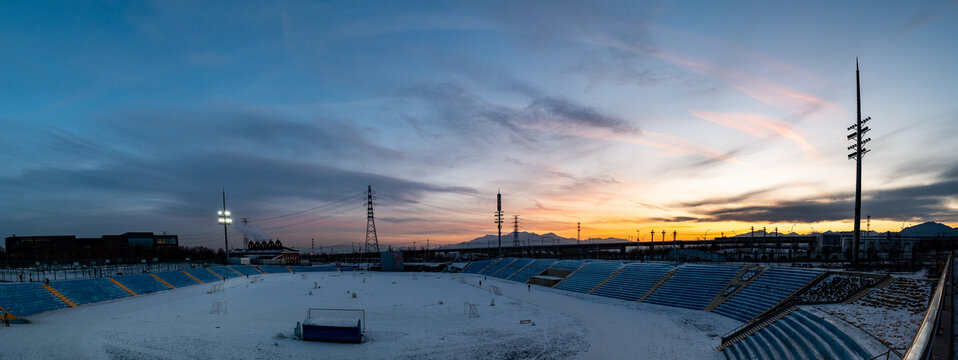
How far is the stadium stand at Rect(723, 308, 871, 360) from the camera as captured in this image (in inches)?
565

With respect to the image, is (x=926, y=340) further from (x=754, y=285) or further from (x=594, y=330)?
(x=754, y=285)

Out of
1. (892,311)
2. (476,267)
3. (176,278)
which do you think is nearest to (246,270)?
(176,278)

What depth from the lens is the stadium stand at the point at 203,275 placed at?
56.1 m

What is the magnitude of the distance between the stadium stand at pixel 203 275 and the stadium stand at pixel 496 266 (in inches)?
1614

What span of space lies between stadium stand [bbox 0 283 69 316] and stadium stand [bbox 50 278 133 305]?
5.03 ft

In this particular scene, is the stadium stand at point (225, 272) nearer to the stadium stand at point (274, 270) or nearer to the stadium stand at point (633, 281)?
the stadium stand at point (274, 270)

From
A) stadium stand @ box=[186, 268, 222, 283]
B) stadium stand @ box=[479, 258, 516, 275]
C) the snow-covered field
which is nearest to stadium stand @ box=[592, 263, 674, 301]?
the snow-covered field

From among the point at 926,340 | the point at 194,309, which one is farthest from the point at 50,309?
the point at 926,340

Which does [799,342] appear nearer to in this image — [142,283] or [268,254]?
[142,283]

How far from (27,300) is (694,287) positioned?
55.4 metres

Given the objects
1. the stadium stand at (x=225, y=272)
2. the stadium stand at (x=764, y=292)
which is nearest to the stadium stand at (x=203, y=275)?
the stadium stand at (x=225, y=272)

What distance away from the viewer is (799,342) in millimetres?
16969

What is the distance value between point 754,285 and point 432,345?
90.6 feet

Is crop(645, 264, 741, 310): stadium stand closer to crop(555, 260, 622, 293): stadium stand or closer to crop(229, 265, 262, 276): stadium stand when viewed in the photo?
crop(555, 260, 622, 293): stadium stand
